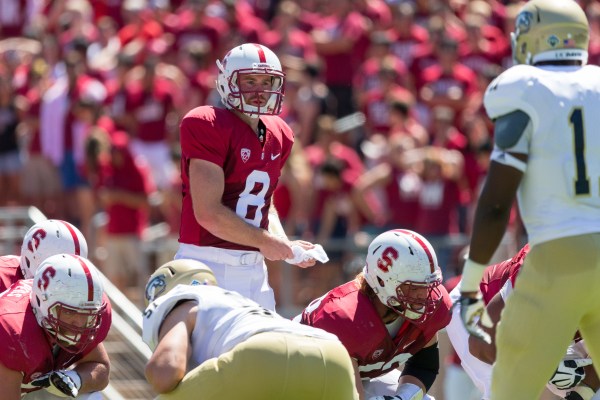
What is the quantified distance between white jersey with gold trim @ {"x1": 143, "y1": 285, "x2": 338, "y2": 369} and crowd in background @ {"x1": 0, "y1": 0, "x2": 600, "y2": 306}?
599cm

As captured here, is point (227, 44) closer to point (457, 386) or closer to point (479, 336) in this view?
point (457, 386)

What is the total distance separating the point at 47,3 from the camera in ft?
52.4

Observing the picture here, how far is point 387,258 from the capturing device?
616 cm

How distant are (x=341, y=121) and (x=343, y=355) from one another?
832 centimetres

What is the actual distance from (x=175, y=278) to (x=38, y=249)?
5.04 feet

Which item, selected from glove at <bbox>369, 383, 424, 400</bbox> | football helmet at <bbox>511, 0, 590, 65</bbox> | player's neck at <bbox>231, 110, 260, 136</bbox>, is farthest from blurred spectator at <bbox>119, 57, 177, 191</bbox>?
football helmet at <bbox>511, 0, 590, 65</bbox>

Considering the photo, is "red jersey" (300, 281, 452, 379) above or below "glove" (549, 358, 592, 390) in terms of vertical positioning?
above

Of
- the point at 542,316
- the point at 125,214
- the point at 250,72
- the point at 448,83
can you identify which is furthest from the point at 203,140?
the point at 448,83

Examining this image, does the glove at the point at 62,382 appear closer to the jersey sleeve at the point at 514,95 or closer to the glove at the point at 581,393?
the jersey sleeve at the point at 514,95

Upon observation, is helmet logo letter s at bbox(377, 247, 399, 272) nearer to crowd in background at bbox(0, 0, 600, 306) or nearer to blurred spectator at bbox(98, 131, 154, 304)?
crowd in background at bbox(0, 0, 600, 306)

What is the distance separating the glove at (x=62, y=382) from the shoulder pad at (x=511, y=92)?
230 cm

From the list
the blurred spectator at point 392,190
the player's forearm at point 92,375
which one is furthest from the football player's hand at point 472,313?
the blurred spectator at point 392,190

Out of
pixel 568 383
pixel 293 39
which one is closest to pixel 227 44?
pixel 293 39

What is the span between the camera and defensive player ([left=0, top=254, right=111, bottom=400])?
575 cm
